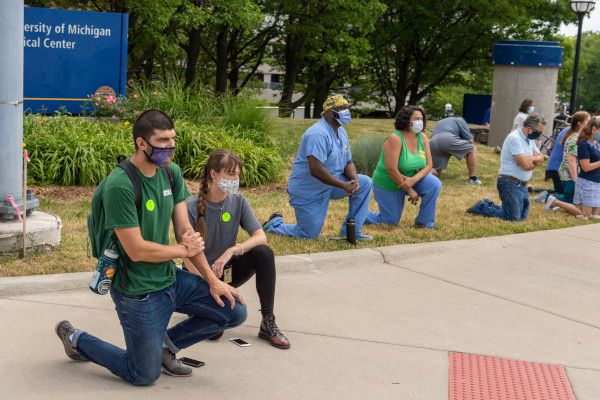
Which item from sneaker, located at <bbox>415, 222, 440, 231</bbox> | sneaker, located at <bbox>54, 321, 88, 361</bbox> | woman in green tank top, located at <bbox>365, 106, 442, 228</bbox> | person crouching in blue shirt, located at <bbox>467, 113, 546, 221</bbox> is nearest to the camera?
sneaker, located at <bbox>54, 321, 88, 361</bbox>

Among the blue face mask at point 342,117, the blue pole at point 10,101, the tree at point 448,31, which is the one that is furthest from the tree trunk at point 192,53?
the blue pole at point 10,101

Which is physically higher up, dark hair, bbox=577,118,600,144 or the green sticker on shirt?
dark hair, bbox=577,118,600,144

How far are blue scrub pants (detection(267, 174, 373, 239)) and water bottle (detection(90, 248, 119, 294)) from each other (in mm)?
4046

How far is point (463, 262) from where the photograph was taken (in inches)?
300

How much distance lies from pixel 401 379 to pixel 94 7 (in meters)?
18.1

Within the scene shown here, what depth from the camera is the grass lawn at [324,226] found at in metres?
6.24

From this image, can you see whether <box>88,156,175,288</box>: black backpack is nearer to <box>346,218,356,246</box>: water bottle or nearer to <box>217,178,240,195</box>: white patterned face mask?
<box>217,178,240,195</box>: white patterned face mask

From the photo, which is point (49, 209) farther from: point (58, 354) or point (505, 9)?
point (505, 9)

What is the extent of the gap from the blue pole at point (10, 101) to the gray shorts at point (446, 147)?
7.90 meters

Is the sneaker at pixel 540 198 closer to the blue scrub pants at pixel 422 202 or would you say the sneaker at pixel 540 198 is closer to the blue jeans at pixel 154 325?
the blue scrub pants at pixel 422 202

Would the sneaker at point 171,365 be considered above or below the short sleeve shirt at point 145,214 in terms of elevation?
below

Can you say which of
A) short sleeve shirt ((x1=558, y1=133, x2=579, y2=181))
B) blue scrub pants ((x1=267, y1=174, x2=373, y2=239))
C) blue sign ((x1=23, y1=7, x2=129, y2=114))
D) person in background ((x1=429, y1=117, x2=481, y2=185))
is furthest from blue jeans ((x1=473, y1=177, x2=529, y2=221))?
blue sign ((x1=23, y1=7, x2=129, y2=114))

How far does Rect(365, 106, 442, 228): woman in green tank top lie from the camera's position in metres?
8.54

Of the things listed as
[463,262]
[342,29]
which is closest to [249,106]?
[463,262]
